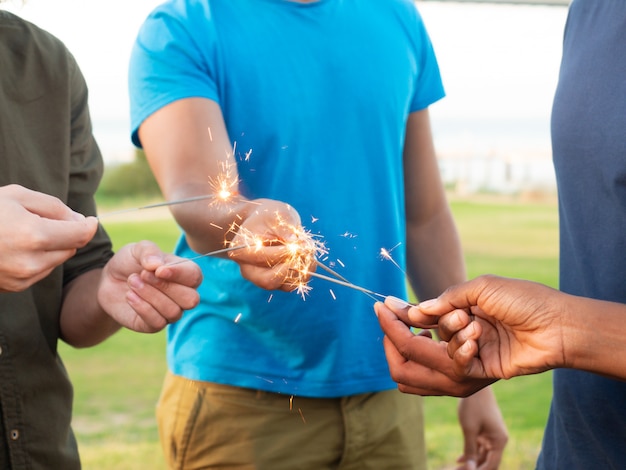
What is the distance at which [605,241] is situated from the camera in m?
1.26

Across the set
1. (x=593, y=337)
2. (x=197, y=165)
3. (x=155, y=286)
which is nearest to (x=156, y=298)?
(x=155, y=286)

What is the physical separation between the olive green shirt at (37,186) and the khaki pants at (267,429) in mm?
268

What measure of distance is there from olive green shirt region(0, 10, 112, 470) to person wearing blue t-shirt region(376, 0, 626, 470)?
602mm

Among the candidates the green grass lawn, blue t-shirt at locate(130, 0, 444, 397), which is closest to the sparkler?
blue t-shirt at locate(130, 0, 444, 397)

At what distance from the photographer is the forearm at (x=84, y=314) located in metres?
1.34

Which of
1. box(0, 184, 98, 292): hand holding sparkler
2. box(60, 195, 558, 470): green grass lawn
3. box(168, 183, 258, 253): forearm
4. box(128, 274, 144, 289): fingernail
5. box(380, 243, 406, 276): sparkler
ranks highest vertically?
box(0, 184, 98, 292): hand holding sparkler

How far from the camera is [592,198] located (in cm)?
129

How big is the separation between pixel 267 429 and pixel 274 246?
0.48 metres

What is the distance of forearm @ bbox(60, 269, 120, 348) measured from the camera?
1.34 metres

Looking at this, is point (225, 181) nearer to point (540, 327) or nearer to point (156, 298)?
point (156, 298)

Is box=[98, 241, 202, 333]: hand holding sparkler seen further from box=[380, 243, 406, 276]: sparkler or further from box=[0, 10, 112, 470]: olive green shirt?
box=[380, 243, 406, 276]: sparkler

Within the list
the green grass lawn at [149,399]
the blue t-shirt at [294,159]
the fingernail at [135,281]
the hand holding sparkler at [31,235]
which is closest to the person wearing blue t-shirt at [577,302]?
the blue t-shirt at [294,159]

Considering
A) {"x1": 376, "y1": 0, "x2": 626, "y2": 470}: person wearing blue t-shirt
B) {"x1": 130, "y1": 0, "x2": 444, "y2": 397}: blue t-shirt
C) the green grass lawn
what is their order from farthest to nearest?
the green grass lawn
{"x1": 130, "y1": 0, "x2": 444, "y2": 397}: blue t-shirt
{"x1": 376, "y1": 0, "x2": 626, "y2": 470}: person wearing blue t-shirt

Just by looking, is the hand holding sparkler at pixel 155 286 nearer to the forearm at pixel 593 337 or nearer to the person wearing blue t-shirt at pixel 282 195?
the person wearing blue t-shirt at pixel 282 195
